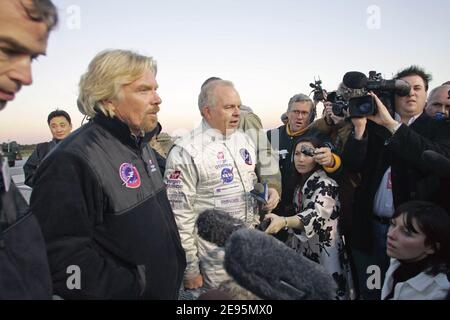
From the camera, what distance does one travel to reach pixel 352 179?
2.92 m

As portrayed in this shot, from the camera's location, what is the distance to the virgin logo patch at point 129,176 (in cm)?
170

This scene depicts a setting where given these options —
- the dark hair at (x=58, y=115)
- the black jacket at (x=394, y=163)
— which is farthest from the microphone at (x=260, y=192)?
the dark hair at (x=58, y=115)

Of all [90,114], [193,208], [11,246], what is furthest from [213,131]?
[11,246]

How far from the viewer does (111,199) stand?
5.22ft

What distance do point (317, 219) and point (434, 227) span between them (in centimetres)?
84

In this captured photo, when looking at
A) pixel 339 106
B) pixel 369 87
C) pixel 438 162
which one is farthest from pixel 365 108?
pixel 438 162

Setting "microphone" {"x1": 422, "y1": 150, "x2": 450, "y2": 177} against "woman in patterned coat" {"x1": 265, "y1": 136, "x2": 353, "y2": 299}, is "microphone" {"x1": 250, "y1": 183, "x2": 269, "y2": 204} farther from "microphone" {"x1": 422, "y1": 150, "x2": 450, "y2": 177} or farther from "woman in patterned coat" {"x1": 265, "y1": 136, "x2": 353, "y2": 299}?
"microphone" {"x1": 422, "y1": 150, "x2": 450, "y2": 177}

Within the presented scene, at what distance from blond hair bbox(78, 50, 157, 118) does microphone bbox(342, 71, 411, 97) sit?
58.2 inches

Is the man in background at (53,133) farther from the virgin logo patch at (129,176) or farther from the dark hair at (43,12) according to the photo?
the dark hair at (43,12)

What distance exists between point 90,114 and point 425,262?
2.03m

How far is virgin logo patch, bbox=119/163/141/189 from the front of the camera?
170cm

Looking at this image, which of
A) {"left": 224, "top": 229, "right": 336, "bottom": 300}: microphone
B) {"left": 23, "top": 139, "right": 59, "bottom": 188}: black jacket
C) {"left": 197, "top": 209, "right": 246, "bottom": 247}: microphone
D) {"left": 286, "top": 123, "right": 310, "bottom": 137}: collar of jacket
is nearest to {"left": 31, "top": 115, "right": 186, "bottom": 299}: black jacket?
{"left": 197, "top": 209, "right": 246, "bottom": 247}: microphone

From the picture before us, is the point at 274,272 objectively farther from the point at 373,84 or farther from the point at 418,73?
the point at 418,73
